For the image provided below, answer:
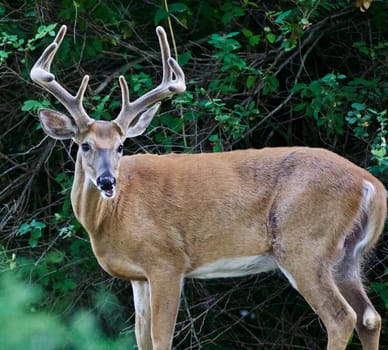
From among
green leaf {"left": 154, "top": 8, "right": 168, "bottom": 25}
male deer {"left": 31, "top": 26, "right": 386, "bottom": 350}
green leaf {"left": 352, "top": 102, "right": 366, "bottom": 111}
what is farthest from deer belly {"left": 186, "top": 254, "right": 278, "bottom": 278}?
green leaf {"left": 154, "top": 8, "right": 168, "bottom": 25}

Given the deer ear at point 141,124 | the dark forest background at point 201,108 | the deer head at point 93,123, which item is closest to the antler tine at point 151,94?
the deer head at point 93,123

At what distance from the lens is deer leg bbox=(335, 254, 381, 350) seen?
521 centimetres

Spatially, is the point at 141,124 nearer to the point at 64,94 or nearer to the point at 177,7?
the point at 64,94

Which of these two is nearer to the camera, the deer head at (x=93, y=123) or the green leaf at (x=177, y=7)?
the deer head at (x=93, y=123)

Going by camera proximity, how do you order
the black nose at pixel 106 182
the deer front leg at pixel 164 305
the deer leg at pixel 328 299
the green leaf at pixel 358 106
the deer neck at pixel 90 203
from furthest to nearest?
the green leaf at pixel 358 106 → the deer neck at pixel 90 203 → the deer front leg at pixel 164 305 → the deer leg at pixel 328 299 → the black nose at pixel 106 182

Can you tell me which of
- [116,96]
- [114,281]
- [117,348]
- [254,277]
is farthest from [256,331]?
[117,348]

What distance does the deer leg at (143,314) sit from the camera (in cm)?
544

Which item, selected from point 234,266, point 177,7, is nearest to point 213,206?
point 234,266

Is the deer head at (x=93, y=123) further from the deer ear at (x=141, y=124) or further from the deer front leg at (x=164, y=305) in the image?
the deer front leg at (x=164, y=305)

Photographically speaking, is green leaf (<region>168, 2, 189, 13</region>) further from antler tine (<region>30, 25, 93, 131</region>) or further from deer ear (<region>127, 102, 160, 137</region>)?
antler tine (<region>30, 25, 93, 131</region>)

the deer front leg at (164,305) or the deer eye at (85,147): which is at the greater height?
the deer eye at (85,147)

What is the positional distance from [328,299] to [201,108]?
6.64 feet

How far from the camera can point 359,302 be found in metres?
5.29

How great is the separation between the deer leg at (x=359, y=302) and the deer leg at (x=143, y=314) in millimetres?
1189
